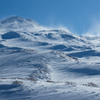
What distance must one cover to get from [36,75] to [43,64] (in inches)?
142

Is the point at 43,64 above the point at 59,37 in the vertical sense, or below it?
below

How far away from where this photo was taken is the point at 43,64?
786 inches

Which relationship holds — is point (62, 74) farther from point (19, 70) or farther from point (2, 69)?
point (2, 69)

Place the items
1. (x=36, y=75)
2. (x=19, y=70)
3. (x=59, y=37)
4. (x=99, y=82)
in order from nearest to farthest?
(x=99, y=82), (x=36, y=75), (x=19, y=70), (x=59, y=37)

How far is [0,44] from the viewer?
74875 millimetres

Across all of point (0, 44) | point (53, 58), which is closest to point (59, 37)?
point (0, 44)

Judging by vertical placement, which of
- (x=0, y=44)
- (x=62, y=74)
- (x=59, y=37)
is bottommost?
(x=62, y=74)

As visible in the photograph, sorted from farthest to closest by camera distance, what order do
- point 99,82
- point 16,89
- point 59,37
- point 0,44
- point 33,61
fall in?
point 59,37 → point 0,44 → point 33,61 → point 99,82 → point 16,89

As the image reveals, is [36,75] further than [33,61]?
No

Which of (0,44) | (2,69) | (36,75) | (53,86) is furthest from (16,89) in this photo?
(0,44)

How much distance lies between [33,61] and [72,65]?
449cm

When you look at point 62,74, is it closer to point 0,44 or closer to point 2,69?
point 2,69

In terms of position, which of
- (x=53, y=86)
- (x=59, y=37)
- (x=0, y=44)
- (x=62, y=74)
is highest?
(x=59, y=37)

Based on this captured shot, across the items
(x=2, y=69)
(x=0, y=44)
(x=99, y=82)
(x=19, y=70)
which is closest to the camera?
(x=99, y=82)
